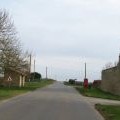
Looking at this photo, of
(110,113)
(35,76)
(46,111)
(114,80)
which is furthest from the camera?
(35,76)

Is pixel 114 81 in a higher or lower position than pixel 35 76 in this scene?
lower

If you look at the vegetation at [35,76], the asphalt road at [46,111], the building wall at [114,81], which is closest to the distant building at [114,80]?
the building wall at [114,81]

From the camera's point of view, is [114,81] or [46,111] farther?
[114,81]

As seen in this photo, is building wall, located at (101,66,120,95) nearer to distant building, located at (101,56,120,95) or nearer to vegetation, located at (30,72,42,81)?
distant building, located at (101,56,120,95)

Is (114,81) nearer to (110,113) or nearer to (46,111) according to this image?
(110,113)

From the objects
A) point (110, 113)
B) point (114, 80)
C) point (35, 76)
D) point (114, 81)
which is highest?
point (35, 76)

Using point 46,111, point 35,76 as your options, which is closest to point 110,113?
point 46,111

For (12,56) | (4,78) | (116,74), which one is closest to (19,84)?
(4,78)

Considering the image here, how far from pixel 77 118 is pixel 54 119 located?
5.22 feet

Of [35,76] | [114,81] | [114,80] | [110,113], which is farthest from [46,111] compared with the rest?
[35,76]

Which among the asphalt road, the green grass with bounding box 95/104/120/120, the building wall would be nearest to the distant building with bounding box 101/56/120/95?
the building wall

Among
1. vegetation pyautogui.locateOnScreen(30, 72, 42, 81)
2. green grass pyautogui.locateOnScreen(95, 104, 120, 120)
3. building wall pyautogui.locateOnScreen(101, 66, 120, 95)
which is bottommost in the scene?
green grass pyautogui.locateOnScreen(95, 104, 120, 120)

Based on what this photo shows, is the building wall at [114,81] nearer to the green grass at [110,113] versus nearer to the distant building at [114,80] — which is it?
the distant building at [114,80]

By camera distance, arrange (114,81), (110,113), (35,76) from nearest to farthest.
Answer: (110,113) → (114,81) → (35,76)
